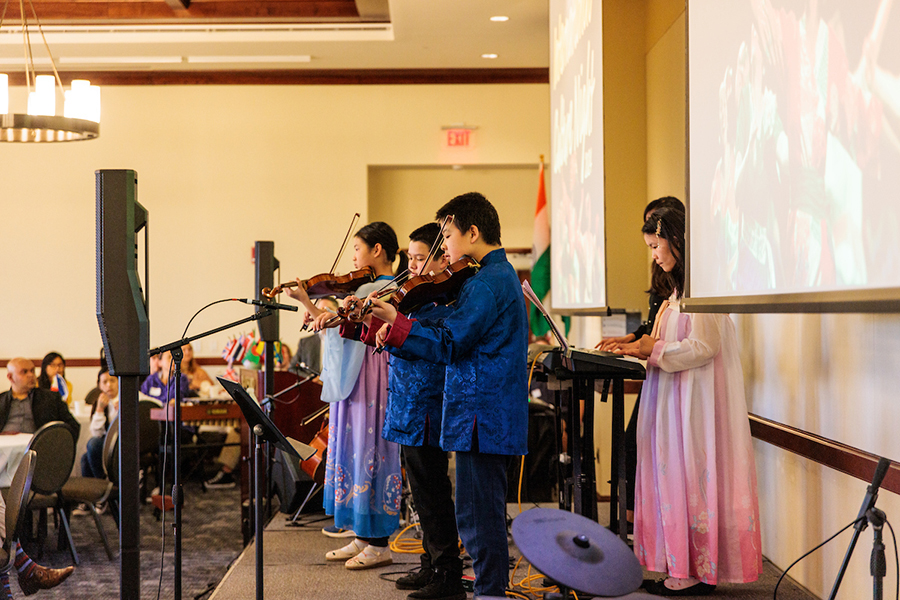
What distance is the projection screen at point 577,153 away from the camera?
418 centimetres

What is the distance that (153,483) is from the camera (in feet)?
19.7

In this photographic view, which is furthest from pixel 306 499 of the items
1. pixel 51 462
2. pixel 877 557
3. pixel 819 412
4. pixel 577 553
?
pixel 877 557

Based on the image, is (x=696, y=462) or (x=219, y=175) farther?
(x=219, y=175)

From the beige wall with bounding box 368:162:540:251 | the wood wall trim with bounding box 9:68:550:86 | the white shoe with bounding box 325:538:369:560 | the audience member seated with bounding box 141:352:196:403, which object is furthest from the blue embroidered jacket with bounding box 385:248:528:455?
the wood wall trim with bounding box 9:68:550:86

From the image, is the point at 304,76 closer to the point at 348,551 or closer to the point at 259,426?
the point at 348,551

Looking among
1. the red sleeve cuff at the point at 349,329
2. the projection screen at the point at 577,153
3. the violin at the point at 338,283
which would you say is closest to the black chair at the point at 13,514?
the violin at the point at 338,283

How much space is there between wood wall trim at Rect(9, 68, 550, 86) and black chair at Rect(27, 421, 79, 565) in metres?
4.40

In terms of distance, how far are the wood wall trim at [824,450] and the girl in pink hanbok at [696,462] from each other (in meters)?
0.26

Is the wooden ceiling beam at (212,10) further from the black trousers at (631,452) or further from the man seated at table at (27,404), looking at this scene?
the black trousers at (631,452)

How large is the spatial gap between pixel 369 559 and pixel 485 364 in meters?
1.43

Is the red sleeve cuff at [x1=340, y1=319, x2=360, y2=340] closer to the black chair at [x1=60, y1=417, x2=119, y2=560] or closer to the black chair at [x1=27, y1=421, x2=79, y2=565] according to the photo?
the black chair at [x1=27, y1=421, x2=79, y2=565]

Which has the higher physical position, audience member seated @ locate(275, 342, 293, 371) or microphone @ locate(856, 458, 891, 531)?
microphone @ locate(856, 458, 891, 531)

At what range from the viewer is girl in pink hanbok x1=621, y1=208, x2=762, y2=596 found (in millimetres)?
2705

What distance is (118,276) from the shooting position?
7.07 ft
